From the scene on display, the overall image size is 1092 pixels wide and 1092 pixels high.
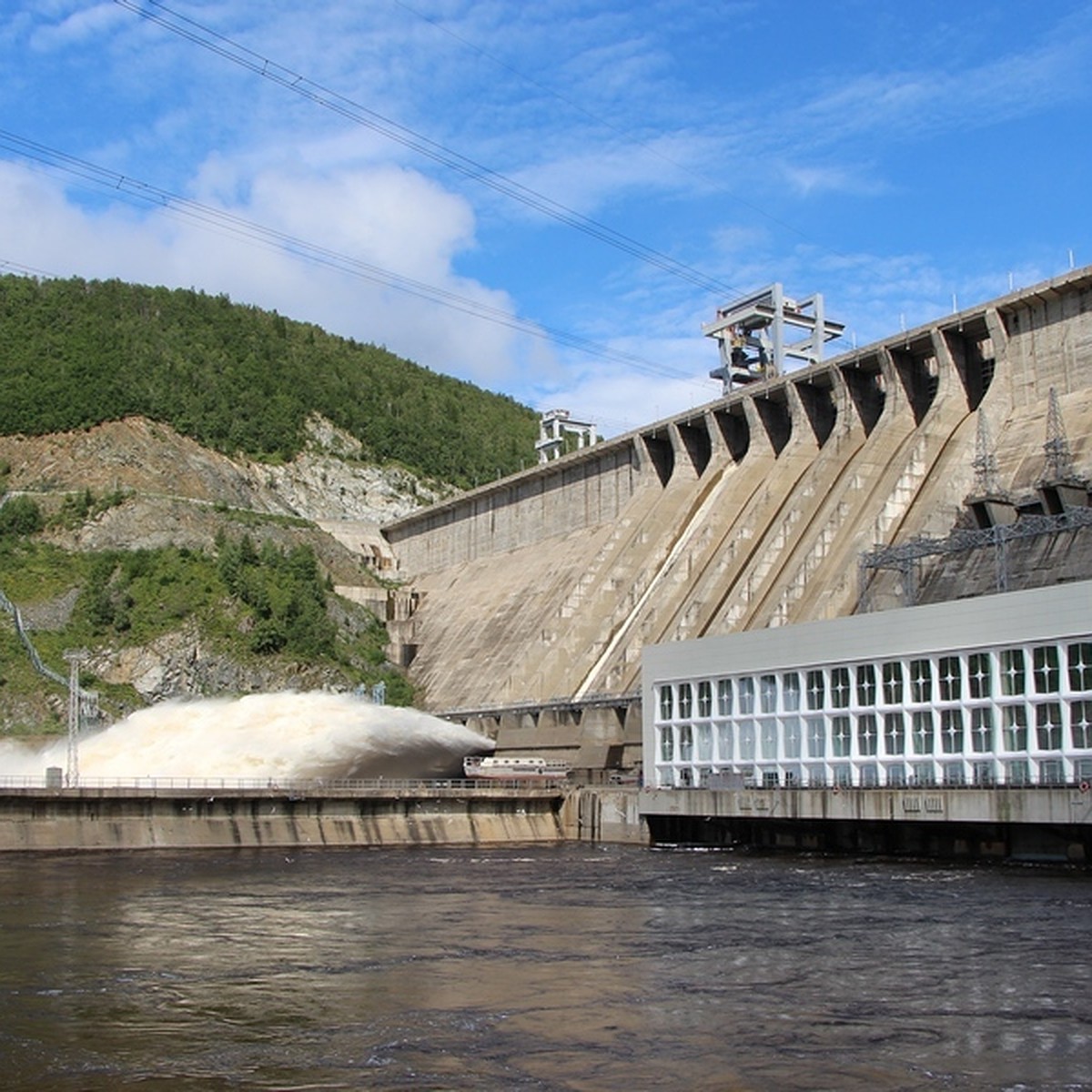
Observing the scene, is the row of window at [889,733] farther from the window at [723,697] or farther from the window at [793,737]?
the window at [723,697]

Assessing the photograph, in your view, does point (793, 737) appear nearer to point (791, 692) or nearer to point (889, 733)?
point (791, 692)

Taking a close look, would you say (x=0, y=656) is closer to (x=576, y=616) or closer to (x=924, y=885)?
(x=576, y=616)

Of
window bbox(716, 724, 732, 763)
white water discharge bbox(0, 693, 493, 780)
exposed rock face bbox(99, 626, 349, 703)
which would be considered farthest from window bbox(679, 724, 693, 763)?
exposed rock face bbox(99, 626, 349, 703)

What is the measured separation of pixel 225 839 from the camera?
48156 millimetres

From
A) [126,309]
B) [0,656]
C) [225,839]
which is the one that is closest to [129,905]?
[225,839]

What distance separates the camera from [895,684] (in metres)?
39.5

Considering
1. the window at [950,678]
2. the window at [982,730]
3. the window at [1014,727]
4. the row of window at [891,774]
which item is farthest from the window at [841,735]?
the window at [1014,727]

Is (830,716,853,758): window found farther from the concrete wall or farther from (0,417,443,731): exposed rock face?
(0,417,443,731): exposed rock face

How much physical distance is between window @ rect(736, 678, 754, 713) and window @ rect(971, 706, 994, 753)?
29.2ft

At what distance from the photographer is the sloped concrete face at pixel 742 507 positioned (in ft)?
168

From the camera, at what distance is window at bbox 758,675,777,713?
43.9 meters

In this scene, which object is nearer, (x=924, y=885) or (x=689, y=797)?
(x=924, y=885)

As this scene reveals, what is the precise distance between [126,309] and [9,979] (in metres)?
103

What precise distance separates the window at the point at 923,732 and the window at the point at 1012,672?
8.64 feet
